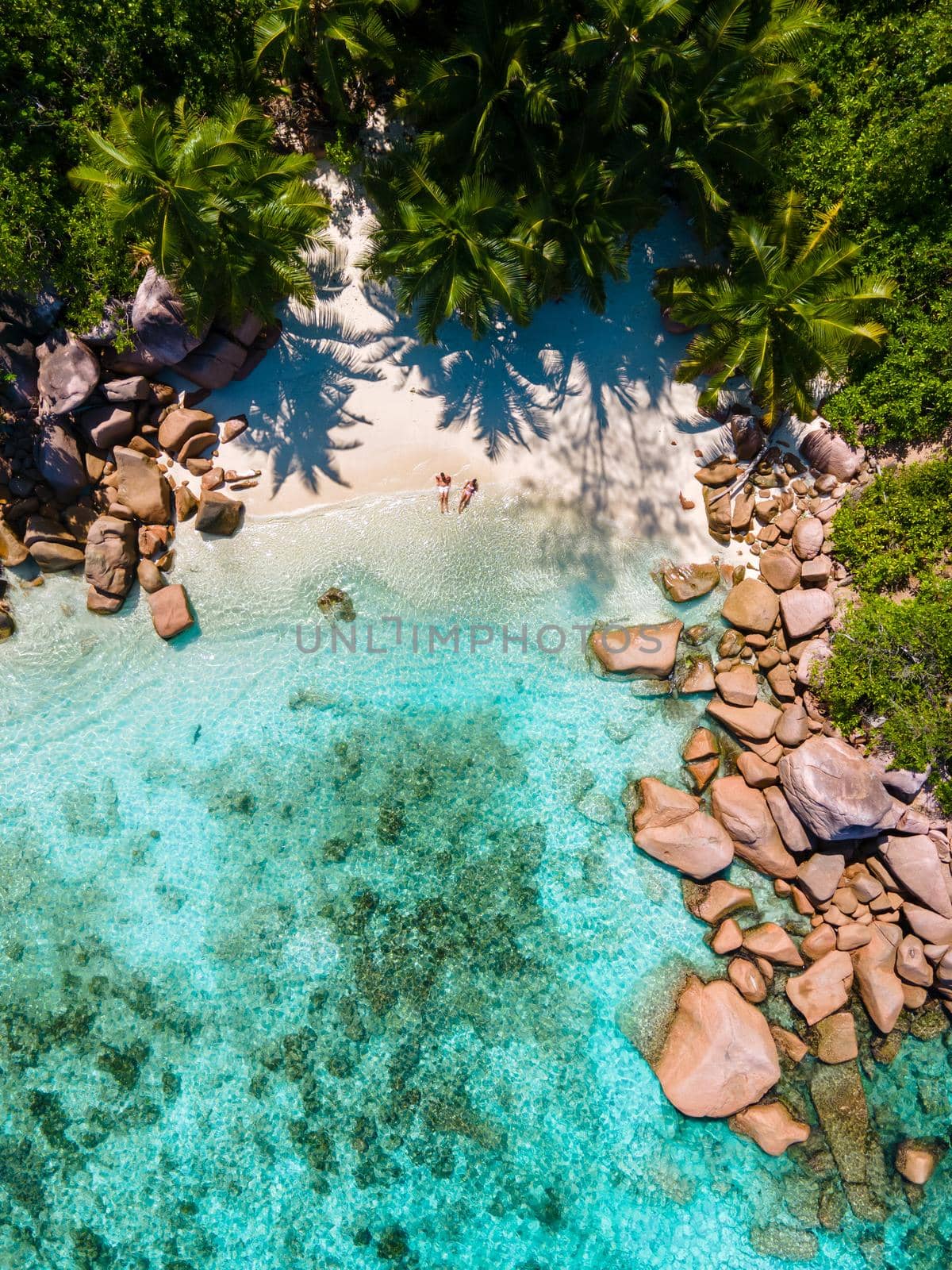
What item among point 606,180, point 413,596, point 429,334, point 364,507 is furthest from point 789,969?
point 606,180

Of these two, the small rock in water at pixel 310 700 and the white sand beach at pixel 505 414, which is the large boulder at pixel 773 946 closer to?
the white sand beach at pixel 505 414

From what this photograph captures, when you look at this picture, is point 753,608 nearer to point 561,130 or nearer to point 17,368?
point 561,130

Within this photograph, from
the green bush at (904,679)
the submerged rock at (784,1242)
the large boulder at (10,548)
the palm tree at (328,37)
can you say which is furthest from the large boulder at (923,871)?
the large boulder at (10,548)

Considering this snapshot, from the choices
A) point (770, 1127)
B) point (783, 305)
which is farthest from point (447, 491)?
point (770, 1127)

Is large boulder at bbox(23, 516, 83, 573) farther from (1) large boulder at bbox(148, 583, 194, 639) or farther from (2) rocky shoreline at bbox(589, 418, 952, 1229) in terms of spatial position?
(2) rocky shoreline at bbox(589, 418, 952, 1229)

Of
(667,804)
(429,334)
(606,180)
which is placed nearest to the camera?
(606,180)

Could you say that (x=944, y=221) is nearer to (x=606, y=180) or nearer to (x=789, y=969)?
(x=606, y=180)
